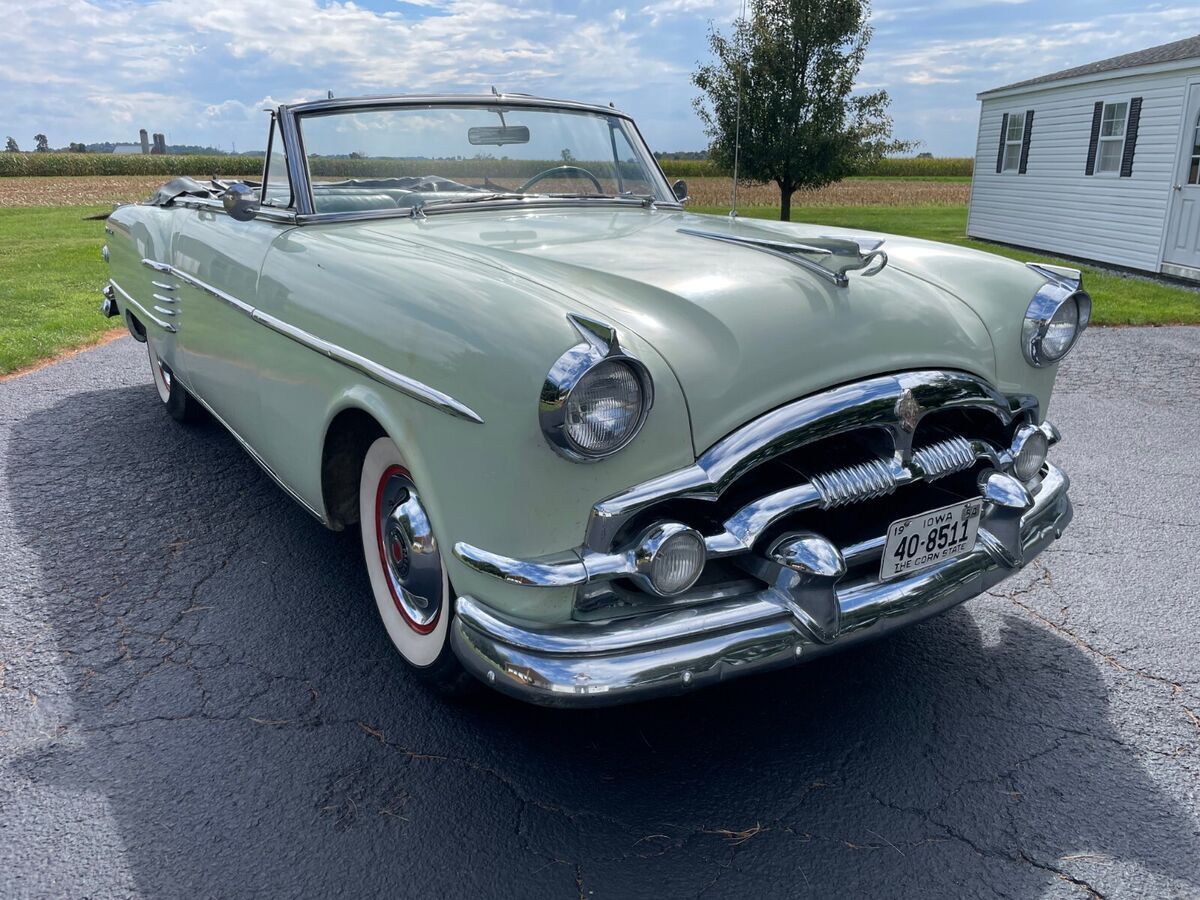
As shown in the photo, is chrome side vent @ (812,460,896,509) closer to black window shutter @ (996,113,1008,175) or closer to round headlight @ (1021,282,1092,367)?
round headlight @ (1021,282,1092,367)

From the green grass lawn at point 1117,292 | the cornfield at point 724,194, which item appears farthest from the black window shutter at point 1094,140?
the cornfield at point 724,194

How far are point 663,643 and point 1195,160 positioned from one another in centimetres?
1260

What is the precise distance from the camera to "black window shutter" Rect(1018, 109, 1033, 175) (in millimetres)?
15297

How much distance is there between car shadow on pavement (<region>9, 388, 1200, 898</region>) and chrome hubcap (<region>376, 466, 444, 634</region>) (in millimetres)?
268

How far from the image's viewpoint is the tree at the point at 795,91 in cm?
1814

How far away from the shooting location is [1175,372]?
6348mm

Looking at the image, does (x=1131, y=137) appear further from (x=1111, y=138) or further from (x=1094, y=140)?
(x=1094, y=140)

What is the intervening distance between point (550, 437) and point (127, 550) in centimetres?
233

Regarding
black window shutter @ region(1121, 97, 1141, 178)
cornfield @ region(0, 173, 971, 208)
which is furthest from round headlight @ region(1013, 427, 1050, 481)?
cornfield @ region(0, 173, 971, 208)

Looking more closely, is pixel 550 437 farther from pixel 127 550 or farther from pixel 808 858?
pixel 127 550

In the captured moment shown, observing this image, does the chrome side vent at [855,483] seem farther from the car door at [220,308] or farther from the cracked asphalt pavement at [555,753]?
the car door at [220,308]

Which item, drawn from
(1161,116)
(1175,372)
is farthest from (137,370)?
(1161,116)

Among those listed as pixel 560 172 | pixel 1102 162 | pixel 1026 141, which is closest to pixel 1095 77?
pixel 1102 162

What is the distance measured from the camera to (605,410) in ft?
6.02
